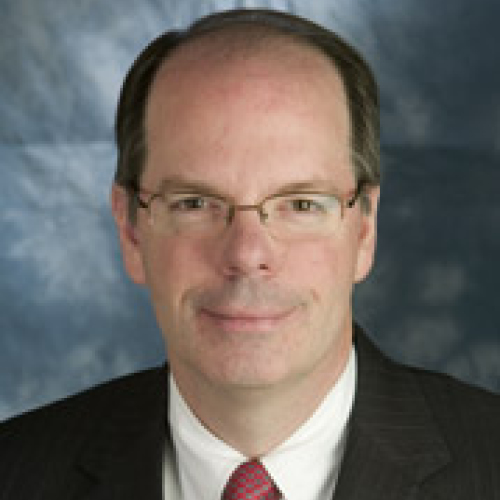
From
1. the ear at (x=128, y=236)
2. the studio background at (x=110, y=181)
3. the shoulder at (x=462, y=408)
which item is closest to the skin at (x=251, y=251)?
the ear at (x=128, y=236)

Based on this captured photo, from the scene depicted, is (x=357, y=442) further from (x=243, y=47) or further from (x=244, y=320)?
(x=243, y=47)

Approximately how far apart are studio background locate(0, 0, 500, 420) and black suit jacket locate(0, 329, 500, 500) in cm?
175

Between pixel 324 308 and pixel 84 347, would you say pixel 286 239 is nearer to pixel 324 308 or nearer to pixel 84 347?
pixel 324 308

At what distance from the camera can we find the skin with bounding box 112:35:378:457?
348 centimetres

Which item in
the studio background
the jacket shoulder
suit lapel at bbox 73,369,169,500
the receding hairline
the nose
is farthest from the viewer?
the studio background

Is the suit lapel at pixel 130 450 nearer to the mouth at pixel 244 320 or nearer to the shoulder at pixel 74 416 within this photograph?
the shoulder at pixel 74 416

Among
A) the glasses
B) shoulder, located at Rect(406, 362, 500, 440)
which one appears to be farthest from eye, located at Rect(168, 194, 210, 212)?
shoulder, located at Rect(406, 362, 500, 440)

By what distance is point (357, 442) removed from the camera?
3.63 meters

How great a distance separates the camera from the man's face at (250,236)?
347cm

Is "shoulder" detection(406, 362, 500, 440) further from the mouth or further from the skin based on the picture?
the mouth

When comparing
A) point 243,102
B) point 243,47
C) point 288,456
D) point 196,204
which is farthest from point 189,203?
point 288,456

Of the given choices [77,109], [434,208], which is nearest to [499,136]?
[434,208]

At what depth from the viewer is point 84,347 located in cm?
596

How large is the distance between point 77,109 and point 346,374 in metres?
2.50
